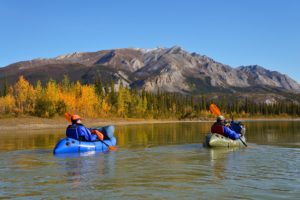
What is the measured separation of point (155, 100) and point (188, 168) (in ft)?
496

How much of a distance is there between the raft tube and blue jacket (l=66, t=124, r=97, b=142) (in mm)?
9570

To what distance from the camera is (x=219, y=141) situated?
33.5 m

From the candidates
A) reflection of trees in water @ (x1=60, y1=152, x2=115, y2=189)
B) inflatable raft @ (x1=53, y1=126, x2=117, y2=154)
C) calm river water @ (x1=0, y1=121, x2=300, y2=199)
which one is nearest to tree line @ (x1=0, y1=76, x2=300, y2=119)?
inflatable raft @ (x1=53, y1=126, x2=117, y2=154)

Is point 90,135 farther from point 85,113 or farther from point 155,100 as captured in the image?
point 155,100

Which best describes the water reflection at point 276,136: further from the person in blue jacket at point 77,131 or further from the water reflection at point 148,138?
the person in blue jacket at point 77,131

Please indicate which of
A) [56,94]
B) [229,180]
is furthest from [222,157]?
[56,94]

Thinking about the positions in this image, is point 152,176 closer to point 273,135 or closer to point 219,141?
point 219,141

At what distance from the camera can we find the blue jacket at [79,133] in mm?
29891

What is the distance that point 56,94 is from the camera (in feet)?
371

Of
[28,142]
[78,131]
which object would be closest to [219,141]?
[78,131]

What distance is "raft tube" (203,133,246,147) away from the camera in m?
33.2

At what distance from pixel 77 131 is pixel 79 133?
1.34 feet

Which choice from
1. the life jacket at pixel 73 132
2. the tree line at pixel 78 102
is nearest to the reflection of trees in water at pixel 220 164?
the life jacket at pixel 73 132

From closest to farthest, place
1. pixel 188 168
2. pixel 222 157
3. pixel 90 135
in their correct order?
A: 1. pixel 188 168
2. pixel 222 157
3. pixel 90 135
